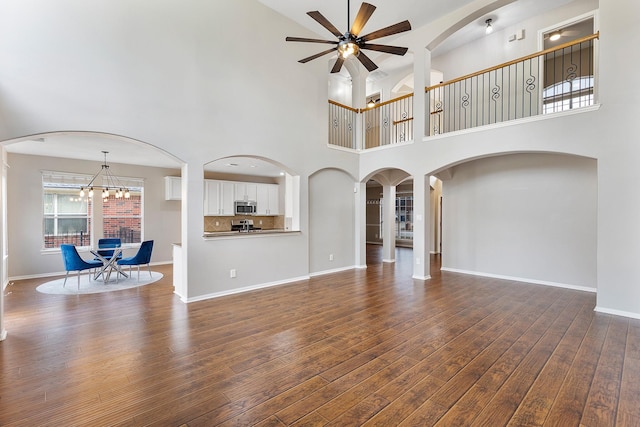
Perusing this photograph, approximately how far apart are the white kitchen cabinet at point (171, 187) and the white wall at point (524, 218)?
708 centimetres

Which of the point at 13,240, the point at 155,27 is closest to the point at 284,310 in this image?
the point at 155,27

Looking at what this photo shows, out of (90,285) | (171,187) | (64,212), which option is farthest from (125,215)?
(90,285)

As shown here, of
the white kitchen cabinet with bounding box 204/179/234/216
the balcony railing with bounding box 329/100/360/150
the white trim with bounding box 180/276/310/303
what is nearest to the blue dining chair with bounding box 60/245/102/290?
the white trim with bounding box 180/276/310/303

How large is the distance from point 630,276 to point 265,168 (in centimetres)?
764

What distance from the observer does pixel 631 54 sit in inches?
150

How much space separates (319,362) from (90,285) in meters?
5.30

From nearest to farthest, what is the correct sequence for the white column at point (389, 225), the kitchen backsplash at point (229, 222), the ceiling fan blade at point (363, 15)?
the ceiling fan blade at point (363, 15)
the white column at point (389, 225)
the kitchen backsplash at point (229, 222)

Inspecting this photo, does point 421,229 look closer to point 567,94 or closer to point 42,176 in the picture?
point 567,94

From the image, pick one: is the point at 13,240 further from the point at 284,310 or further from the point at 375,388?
the point at 375,388

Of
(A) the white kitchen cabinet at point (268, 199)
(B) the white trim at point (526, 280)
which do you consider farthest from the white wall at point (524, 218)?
(A) the white kitchen cabinet at point (268, 199)

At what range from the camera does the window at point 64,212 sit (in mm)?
6633

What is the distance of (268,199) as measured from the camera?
9938 mm

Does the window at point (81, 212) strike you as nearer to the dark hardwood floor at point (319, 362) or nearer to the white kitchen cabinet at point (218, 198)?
the white kitchen cabinet at point (218, 198)

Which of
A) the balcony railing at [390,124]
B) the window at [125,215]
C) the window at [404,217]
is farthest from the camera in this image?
the window at [404,217]
